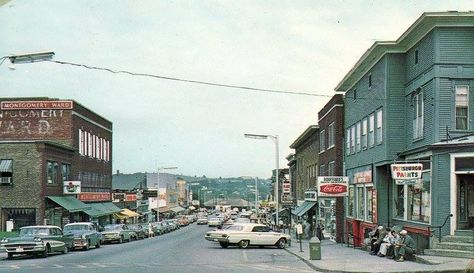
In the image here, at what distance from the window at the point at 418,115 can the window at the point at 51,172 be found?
3139 centimetres

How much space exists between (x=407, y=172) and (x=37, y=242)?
16347 mm

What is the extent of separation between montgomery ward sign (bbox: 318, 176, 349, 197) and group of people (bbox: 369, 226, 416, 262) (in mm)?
8420

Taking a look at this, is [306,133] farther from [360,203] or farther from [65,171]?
[360,203]

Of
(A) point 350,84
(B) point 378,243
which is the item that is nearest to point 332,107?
(A) point 350,84

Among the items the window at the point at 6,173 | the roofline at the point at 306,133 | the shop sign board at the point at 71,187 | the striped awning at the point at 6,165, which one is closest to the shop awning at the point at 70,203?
the shop sign board at the point at 71,187

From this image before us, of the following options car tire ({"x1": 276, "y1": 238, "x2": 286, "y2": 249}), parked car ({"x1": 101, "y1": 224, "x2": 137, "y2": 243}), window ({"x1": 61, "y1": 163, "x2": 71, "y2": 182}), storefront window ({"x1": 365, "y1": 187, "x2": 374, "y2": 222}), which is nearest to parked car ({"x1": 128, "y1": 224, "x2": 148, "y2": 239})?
parked car ({"x1": 101, "y1": 224, "x2": 137, "y2": 243})

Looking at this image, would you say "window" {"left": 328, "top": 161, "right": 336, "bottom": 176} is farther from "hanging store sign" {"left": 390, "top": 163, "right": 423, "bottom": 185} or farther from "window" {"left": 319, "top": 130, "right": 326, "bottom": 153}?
"hanging store sign" {"left": 390, "top": 163, "right": 423, "bottom": 185}

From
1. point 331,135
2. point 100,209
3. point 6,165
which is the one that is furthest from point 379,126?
point 100,209

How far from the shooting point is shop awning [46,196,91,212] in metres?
52.3

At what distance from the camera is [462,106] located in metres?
27.0

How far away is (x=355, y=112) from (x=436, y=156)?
15.2m

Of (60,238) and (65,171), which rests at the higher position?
(65,171)

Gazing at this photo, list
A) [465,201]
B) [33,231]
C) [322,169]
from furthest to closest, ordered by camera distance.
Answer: [322,169] < [33,231] < [465,201]

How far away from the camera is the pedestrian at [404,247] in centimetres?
2583
